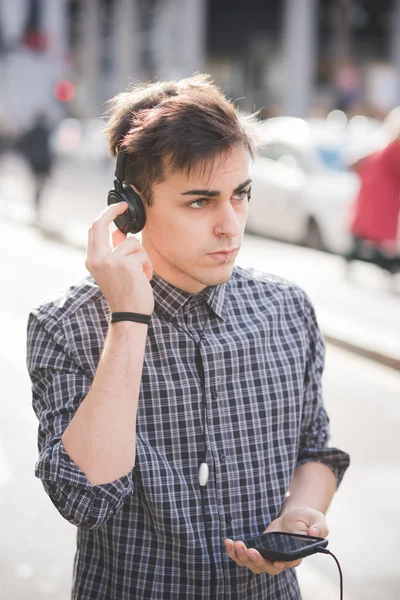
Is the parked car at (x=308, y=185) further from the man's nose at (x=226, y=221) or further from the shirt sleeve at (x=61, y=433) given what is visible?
the shirt sleeve at (x=61, y=433)

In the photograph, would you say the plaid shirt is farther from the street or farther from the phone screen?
the street

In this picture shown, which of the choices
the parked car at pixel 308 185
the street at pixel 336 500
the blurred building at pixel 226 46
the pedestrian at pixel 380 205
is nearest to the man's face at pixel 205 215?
the street at pixel 336 500

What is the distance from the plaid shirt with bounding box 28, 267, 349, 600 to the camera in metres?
1.87

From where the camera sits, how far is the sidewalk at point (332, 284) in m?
8.35

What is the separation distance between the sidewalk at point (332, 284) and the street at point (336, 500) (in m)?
0.19

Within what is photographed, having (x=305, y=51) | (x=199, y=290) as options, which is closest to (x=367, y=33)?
(x=305, y=51)

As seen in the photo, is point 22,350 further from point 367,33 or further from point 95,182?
point 367,33

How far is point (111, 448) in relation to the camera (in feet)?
5.72

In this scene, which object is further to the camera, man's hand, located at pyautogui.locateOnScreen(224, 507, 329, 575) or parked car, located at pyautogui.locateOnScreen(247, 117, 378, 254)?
parked car, located at pyautogui.locateOnScreen(247, 117, 378, 254)

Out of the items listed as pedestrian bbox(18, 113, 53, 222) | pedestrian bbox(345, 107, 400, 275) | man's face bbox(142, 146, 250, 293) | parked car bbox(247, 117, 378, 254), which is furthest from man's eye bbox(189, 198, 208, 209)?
pedestrian bbox(18, 113, 53, 222)

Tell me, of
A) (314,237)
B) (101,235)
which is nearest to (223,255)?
(101,235)

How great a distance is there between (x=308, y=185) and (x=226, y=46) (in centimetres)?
3377

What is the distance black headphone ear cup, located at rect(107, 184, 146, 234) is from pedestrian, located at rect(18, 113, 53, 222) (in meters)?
15.9

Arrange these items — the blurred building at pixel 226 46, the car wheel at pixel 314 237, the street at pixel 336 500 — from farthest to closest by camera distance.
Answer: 1. the blurred building at pixel 226 46
2. the car wheel at pixel 314 237
3. the street at pixel 336 500
